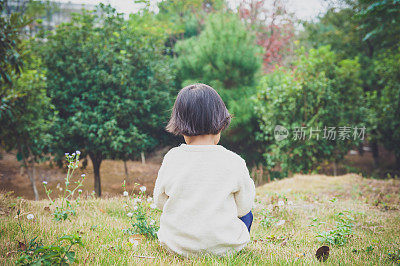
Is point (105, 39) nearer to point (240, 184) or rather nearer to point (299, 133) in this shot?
point (299, 133)

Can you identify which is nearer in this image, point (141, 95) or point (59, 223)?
point (59, 223)

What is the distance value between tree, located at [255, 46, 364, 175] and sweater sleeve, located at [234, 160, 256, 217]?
6.32 metres

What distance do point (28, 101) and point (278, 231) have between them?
555 centimetres

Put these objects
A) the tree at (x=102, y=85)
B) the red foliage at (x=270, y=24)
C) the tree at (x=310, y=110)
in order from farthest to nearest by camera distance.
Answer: the red foliage at (x=270, y=24)
the tree at (x=310, y=110)
the tree at (x=102, y=85)

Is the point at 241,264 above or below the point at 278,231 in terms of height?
above

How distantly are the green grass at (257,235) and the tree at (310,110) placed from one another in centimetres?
366

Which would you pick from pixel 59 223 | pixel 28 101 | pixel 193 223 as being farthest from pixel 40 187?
pixel 193 223

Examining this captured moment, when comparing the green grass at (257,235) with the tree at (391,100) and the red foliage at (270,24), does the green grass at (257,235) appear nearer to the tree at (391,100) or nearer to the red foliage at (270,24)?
the tree at (391,100)

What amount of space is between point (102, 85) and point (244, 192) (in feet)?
20.6

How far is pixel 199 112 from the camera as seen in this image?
2012mm

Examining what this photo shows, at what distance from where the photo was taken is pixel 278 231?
3.20m

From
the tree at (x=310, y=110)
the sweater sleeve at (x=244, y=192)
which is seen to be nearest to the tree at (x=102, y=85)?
the tree at (x=310, y=110)

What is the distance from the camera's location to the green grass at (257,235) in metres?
2.05

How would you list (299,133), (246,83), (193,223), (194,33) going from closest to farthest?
(193,223), (299,133), (246,83), (194,33)
